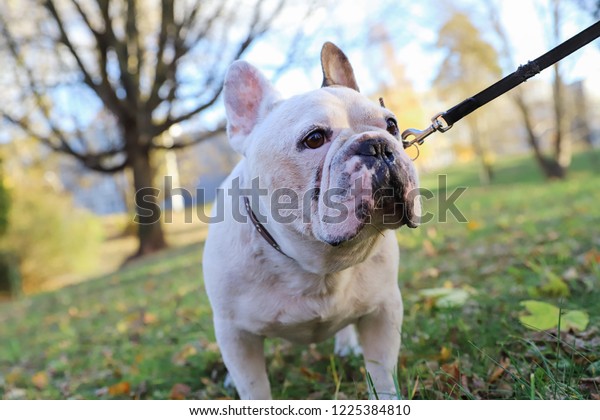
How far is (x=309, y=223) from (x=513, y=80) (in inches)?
37.4

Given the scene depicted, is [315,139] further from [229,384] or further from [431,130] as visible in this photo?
[229,384]

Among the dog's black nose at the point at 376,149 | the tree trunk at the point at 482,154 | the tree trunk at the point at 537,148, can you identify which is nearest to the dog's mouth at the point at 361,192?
the dog's black nose at the point at 376,149

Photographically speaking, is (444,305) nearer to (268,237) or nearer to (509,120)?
(268,237)

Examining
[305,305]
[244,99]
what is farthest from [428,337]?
[244,99]

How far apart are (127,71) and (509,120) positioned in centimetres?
1651

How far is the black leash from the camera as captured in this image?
1.75 m

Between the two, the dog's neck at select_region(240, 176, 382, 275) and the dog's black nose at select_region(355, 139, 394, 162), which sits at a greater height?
the dog's black nose at select_region(355, 139, 394, 162)

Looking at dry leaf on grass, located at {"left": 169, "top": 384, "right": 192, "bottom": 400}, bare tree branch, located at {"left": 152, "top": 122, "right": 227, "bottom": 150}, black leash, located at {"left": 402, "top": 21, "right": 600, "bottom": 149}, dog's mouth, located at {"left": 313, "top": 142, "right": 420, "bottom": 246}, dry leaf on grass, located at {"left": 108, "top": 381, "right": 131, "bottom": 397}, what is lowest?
dry leaf on grass, located at {"left": 108, "top": 381, "right": 131, "bottom": 397}

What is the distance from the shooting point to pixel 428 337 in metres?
2.39

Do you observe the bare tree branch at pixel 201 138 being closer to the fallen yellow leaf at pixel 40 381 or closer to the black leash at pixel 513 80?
the fallen yellow leaf at pixel 40 381

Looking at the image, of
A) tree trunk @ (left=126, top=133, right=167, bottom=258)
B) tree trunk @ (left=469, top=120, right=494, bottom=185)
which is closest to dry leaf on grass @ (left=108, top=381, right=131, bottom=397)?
tree trunk @ (left=126, top=133, right=167, bottom=258)

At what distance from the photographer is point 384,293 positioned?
1908 mm

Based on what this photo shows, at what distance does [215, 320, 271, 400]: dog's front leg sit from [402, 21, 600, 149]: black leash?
0.96 meters

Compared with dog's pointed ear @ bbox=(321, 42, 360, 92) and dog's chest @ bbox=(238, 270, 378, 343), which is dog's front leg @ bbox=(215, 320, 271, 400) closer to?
dog's chest @ bbox=(238, 270, 378, 343)
